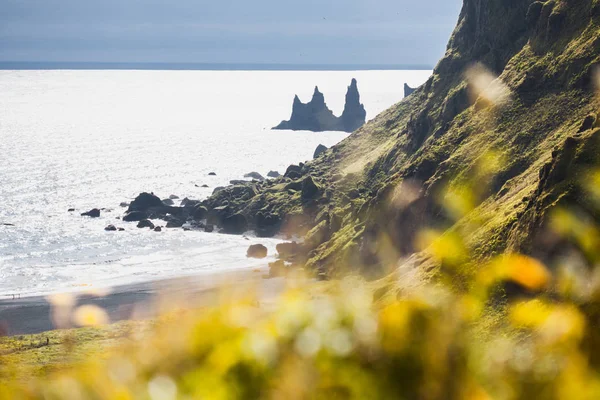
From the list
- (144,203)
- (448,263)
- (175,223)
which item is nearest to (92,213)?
(144,203)

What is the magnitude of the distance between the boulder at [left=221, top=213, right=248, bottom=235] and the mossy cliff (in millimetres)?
11867

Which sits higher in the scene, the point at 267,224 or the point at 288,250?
the point at 267,224

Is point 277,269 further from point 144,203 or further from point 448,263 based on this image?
point 144,203

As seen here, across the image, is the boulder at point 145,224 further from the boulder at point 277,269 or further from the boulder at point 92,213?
the boulder at point 277,269

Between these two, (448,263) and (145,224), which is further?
(145,224)

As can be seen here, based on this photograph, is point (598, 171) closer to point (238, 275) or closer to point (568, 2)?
point (568, 2)

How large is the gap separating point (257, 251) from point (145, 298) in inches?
1197

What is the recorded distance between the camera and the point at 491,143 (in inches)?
3445

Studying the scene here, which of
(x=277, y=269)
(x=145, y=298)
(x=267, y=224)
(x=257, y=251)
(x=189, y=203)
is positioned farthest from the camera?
(x=189, y=203)

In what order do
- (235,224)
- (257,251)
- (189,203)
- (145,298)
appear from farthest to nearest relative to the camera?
(189,203) < (235,224) < (257,251) < (145,298)

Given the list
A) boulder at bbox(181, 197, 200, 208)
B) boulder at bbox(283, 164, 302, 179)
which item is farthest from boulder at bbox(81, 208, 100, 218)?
boulder at bbox(283, 164, 302, 179)

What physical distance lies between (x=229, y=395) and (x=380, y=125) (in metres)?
165

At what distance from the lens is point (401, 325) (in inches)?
930

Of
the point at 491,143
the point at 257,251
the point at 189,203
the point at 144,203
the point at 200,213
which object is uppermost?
the point at 144,203
